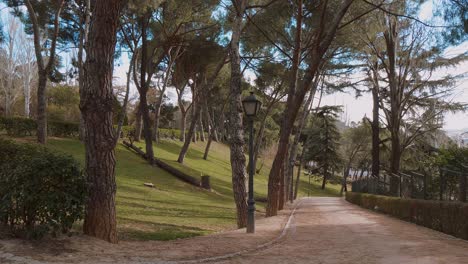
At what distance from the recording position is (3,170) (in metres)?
5.92

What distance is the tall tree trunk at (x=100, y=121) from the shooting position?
6500 mm

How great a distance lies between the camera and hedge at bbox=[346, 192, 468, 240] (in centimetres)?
934

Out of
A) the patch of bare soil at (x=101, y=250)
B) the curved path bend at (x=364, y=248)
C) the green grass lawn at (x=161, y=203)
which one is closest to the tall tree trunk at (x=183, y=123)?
the green grass lawn at (x=161, y=203)

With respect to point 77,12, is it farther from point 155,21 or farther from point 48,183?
point 48,183

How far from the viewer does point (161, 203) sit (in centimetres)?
1517

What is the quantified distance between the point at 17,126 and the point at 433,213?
21113 mm

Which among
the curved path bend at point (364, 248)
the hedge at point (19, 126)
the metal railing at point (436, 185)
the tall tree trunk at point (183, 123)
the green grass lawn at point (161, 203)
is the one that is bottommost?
the green grass lawn at point (161, 203)

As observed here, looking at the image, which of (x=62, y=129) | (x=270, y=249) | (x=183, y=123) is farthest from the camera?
(x=183, y=123)

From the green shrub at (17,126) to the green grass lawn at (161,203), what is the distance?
134cm

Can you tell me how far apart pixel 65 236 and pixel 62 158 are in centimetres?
114

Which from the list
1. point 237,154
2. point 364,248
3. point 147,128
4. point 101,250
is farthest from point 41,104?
point 364,248

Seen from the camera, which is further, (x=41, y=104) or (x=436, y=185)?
(x=41, y=104)

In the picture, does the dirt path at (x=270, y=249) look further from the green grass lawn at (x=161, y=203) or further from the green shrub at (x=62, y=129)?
the green shrub at (x=62, y=129)

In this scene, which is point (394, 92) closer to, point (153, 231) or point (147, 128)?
point (147, 128)
